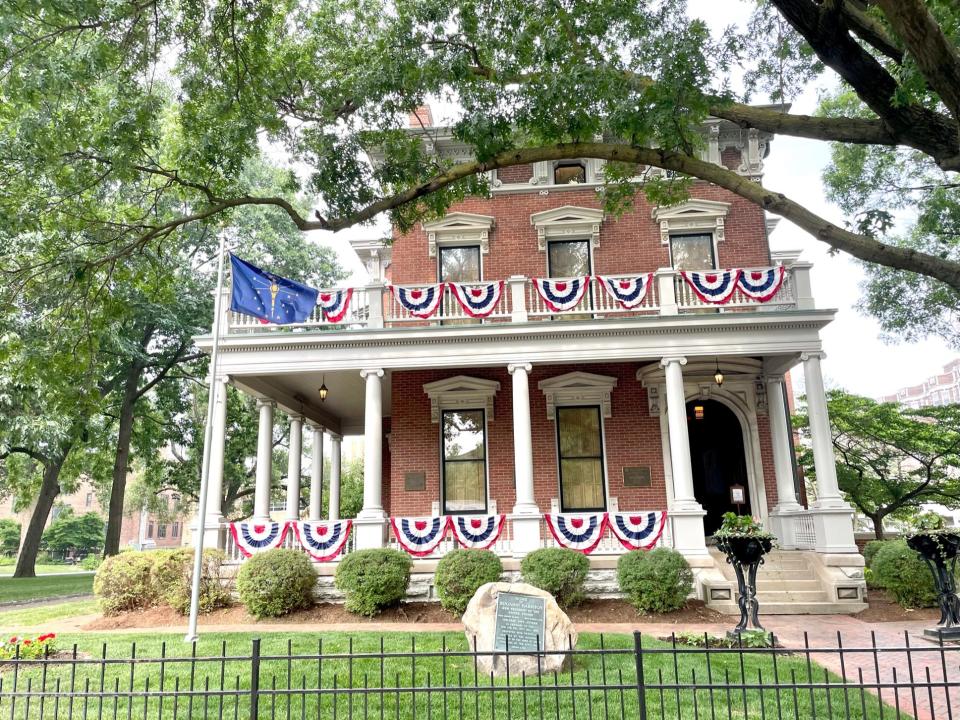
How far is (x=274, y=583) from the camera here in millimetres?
12875

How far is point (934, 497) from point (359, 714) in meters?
21.7

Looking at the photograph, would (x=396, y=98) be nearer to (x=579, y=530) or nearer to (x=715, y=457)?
(x=579, y=530)

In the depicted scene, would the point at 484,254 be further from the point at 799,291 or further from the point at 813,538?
the point at 813,538

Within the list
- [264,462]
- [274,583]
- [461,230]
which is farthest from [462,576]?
[461,230]

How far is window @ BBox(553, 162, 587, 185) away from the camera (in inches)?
738

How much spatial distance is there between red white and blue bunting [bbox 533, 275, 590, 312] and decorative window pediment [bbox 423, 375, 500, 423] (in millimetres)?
2752

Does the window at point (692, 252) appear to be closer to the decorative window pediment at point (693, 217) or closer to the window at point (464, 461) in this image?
the decorative window pediment at point (693, 217)

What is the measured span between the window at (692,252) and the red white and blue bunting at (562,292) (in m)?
3.59

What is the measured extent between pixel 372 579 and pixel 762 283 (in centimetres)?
992

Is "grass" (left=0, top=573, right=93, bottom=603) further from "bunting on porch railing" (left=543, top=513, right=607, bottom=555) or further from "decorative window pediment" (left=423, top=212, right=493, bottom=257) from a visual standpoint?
"bunting on porch railing" (left=543, top=513, right=607, bottom=555)

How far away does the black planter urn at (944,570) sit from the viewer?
34.1 feet

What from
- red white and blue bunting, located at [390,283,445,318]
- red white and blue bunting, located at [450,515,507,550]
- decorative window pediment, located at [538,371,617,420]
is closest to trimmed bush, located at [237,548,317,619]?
red white and blue bunting, located at [450,515,507,550]

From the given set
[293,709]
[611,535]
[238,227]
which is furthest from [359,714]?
[238,227]

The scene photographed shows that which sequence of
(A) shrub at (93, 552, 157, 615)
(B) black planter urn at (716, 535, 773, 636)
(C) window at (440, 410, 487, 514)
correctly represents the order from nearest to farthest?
(B) black planter urn at (716, 535, 773, 636) < (A) shrub at (93, 552, 157, 615) < (C) window at (440, 410, 487, 514)
